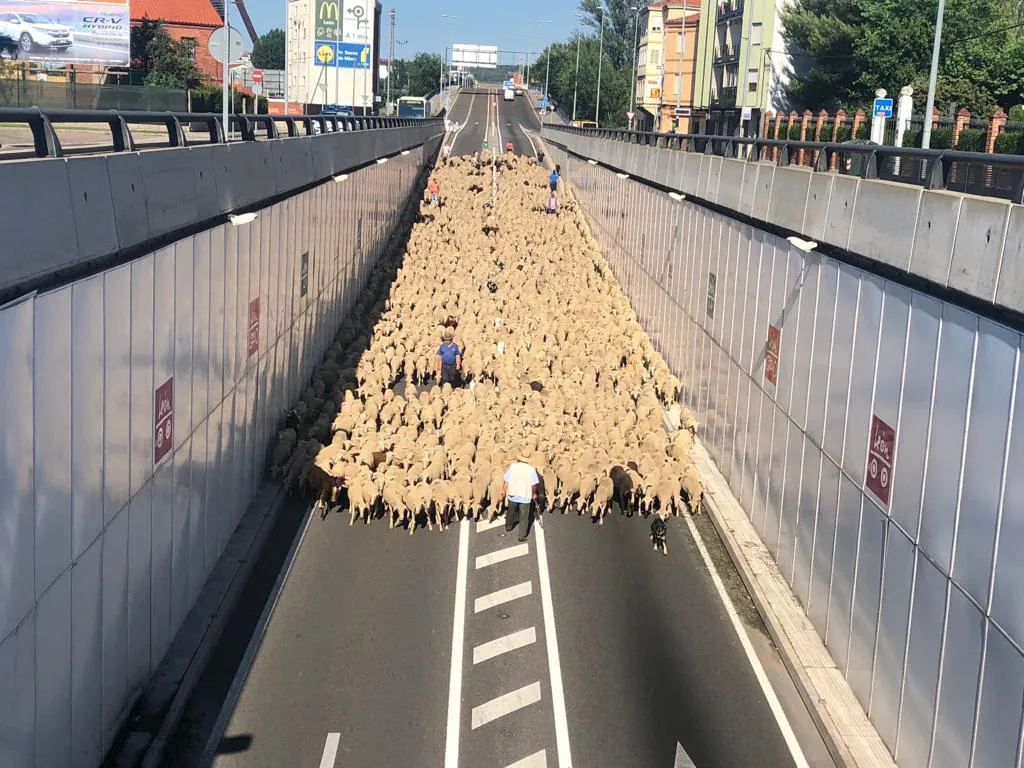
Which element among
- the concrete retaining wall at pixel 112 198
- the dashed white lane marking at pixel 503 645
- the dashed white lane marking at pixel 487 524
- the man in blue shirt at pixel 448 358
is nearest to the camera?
the concrete retaining wall at pixel 112 198

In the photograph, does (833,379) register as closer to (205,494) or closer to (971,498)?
(971,498)

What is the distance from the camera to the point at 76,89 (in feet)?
58.5

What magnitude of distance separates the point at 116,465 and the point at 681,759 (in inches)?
237

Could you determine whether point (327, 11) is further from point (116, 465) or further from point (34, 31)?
point (116, 465)

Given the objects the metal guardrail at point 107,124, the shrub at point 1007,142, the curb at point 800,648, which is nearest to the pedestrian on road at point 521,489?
the curb at point 800,648

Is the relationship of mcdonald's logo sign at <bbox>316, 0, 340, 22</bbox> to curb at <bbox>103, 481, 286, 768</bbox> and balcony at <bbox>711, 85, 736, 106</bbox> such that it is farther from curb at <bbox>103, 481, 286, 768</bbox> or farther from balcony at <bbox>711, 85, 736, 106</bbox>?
curb at <bbox>103, 481, 286, 768</bbox>

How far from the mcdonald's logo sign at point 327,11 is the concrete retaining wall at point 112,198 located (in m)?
80.6

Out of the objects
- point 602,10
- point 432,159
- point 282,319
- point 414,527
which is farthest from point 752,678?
point 602,10

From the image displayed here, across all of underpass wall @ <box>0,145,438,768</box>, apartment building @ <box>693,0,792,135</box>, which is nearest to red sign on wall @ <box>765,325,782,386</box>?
underpass wall @ <box>0,145,438,768</box>

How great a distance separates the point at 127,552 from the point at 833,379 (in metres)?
8.25

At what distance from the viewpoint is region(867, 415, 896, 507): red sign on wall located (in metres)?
12.6

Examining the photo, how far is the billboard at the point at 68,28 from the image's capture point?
2770 cm

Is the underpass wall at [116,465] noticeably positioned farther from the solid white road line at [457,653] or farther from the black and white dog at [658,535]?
the black and white dog at [658,535]

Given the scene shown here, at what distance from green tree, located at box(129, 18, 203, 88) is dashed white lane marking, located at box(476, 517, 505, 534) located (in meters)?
15.1
